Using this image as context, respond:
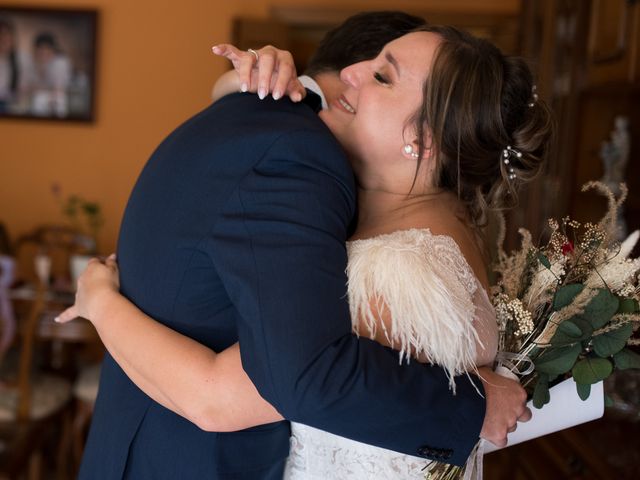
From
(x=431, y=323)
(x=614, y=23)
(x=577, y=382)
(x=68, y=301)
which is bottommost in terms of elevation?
(x=68, y=301)

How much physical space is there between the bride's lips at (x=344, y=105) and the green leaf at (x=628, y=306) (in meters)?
0.61

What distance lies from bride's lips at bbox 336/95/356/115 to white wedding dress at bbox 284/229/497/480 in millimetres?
290

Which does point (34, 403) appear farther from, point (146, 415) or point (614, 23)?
point (614, 23)

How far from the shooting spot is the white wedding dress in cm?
119

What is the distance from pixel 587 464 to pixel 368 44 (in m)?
1.35

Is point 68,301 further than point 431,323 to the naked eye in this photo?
Yes

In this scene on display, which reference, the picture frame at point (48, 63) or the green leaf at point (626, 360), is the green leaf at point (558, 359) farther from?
the picture frame at point (48, 63)

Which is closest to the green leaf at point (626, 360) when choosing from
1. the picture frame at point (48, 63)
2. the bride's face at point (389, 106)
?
the bride's face at point (389, 106)

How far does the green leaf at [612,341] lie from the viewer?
1387 mm

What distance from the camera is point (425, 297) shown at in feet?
3.95

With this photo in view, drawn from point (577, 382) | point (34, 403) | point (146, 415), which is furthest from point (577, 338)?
point (34, 403)

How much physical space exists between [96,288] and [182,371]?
291 mm

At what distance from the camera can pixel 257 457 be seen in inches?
53.3

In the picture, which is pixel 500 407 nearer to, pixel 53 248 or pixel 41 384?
pixel 41 384
